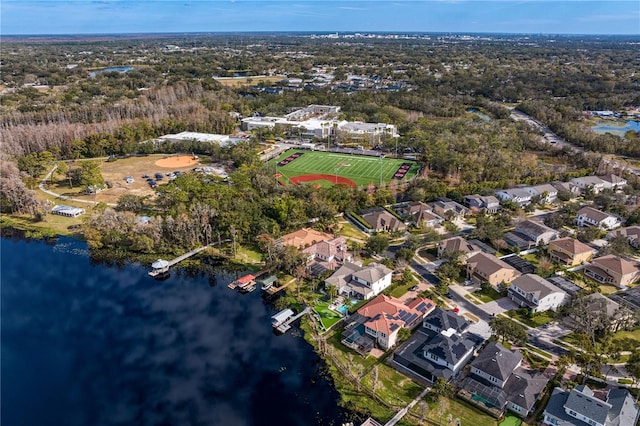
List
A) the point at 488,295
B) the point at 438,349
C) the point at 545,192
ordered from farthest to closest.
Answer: the point at 545,192
the point at 488,295
the point at 438,349

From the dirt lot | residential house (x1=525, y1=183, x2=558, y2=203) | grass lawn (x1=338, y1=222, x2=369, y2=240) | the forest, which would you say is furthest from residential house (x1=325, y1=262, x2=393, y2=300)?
the dirt lot

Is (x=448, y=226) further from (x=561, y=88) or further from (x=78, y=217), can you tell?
(x=561, y=88)

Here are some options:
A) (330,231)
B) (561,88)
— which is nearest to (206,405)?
(330,231)

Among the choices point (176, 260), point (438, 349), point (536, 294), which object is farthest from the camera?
point (176, 260)

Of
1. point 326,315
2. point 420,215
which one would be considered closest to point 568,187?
point 420,215

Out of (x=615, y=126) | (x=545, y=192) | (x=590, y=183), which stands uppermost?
(x=615, y=126)

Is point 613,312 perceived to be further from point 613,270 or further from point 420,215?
point 420,215

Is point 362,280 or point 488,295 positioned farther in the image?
point 362,280
